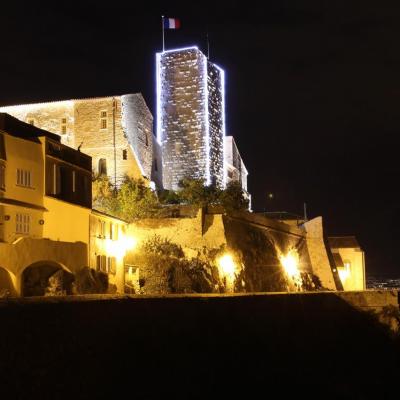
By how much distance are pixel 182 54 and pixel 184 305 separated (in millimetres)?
37542

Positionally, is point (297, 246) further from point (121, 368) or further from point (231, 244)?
point (121, 368)

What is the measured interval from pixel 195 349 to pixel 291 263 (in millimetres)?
27210

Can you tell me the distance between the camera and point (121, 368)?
14234mm

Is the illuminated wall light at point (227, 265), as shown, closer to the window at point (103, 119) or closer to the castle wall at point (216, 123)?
the window at point (103, 119)

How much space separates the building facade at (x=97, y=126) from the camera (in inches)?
1836

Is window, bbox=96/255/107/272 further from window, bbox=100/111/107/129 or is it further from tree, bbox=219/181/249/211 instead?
window, bbox=100/111/107/129

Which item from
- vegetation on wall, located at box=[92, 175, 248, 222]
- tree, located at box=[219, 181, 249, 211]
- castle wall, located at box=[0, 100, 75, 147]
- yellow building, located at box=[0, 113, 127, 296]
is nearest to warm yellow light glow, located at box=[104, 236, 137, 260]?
yellow building, located at box=[0, 113, 127, 296]

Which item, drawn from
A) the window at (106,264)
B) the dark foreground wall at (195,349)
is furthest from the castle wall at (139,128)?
the dark foreground wall at (195,349)

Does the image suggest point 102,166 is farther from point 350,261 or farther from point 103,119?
point 350,261

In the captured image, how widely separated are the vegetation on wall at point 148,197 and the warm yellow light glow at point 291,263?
4.51m

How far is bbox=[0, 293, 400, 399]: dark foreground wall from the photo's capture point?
12273 millimetres

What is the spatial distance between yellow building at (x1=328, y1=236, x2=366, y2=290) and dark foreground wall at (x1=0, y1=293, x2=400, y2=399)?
1008 inches

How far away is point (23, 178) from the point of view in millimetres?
25797

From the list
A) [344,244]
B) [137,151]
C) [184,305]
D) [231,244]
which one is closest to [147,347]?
[184,305]
